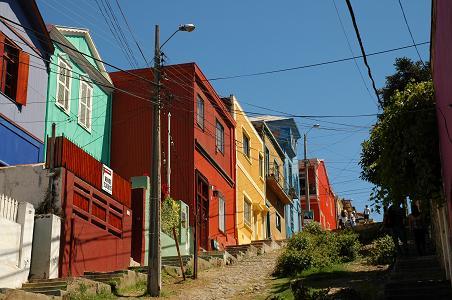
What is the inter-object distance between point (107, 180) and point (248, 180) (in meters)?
16.5

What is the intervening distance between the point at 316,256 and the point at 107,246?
617 cm

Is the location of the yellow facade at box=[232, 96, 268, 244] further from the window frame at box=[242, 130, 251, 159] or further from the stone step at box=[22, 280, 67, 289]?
the stone step at box=[22, 280, 67, 289]

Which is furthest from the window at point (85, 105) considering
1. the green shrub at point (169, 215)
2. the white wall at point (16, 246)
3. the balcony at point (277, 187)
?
the balcony at point (277, 187)

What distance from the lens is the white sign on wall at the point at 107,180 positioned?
18688 millimetres

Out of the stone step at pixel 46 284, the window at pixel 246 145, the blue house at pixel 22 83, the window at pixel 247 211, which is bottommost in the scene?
the stone step at pixel 46 284

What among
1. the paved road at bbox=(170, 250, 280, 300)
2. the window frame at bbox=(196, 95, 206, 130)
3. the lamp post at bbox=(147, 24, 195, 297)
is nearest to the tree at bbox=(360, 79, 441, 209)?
the paved road at bbox=(170, 250, 280, 300)

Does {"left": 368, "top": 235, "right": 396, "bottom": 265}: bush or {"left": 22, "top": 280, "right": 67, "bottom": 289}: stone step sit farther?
{"left": 368, "top": 235, "right": 396, "bottom": 265}: bush

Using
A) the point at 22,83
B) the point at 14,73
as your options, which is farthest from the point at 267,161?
the point at 14,73

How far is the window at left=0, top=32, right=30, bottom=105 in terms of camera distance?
61.4ft

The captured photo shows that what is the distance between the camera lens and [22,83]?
62.5 feet

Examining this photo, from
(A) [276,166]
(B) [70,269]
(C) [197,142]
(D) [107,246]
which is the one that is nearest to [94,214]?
(D) [107,246]

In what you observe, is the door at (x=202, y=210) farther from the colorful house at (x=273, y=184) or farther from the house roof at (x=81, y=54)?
the colorful house at (x=273, y=184)

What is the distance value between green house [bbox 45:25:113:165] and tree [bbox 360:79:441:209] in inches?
375

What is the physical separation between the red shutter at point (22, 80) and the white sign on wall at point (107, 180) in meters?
3.02
